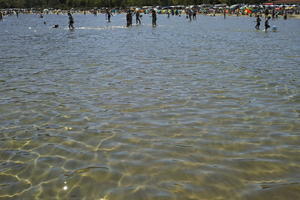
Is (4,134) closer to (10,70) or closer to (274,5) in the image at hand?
(10,70)

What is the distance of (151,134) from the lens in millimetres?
5930

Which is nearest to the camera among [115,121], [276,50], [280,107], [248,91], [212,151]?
[212,151]

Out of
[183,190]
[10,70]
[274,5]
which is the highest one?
[274,5]

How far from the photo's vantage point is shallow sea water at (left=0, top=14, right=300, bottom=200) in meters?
4.27

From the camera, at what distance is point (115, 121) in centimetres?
664

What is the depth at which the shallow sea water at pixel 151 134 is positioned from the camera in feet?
14.0

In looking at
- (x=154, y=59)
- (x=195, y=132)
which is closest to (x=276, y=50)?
(x=154, y=59)

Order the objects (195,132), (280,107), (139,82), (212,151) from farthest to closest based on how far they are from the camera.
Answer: (139,82) → (280,107) → (195,132) → (212,151)

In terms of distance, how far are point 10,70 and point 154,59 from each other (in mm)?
5995

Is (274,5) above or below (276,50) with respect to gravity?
→ above

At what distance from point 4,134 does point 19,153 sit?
1010mm

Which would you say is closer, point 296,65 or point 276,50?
point 296,65

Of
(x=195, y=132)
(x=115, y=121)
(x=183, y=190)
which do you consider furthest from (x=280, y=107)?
(x=183, y=190)

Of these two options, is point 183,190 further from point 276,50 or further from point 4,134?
point 276,50
